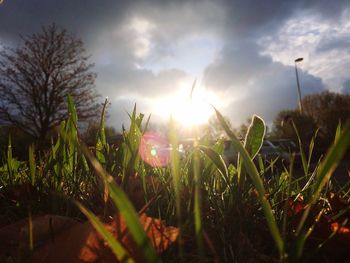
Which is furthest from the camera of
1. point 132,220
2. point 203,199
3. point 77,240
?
point 203,199

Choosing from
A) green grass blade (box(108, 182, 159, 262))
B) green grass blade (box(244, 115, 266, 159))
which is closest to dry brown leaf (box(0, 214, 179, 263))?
green grass blade (box(108, 182, 159, 262))

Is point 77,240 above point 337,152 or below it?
below

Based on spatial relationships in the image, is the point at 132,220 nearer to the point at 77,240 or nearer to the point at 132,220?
the point at 132,220

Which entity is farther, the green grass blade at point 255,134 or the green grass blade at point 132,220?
the green grass blade at point 255,134

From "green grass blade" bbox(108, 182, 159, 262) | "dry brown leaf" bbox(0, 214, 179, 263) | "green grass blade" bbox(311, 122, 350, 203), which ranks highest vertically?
"green grass blade" bbox(311, 122, 350, 203)

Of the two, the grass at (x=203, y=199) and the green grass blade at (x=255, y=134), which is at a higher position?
the green grass blade at (x=255, y=134)

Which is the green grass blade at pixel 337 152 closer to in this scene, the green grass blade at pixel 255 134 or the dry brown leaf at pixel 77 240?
the dry brown leaf at pixel 77 240

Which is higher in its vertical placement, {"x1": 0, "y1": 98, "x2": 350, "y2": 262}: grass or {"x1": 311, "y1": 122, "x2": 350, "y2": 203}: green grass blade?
{"x1": 311, "y1": 122, "x2": 350, "y2": 203}: green grass blade

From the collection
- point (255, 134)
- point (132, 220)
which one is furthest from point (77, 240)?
point (255, 134)

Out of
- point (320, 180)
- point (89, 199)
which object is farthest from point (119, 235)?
point (89, 199)

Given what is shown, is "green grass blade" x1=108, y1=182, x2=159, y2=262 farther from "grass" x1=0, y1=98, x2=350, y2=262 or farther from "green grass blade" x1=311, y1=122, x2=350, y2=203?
"green grass blade" x1=311, y1=122, x2=350, y2=203

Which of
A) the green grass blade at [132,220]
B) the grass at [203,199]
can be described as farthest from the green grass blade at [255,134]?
the green grass blade at [132,220]

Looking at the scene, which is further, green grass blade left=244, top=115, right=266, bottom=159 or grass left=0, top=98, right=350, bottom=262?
green grass blade left=244, top=115, right=266, bottom=159

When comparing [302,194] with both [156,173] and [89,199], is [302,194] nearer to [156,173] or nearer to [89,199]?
[156,173]
